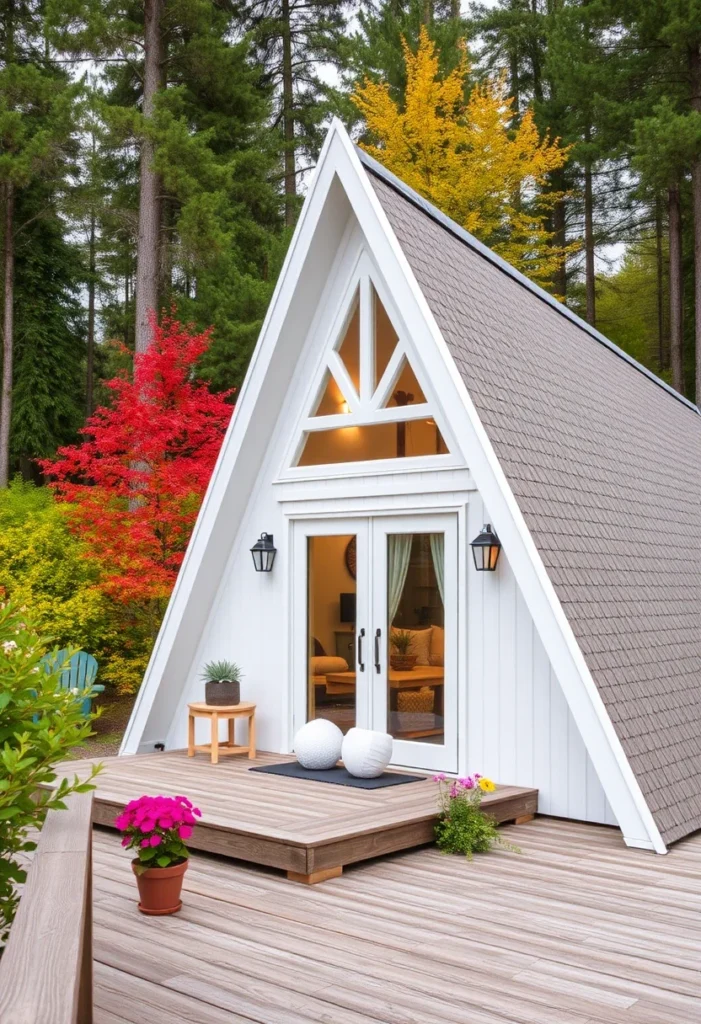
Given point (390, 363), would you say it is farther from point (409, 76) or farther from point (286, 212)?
point (286, 212)

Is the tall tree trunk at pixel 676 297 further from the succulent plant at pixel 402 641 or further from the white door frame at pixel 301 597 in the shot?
the succulent plant at pixel 402 641

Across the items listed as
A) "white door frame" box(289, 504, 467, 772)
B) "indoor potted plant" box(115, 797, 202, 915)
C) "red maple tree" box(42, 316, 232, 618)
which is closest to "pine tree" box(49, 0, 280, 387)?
"red maple tree" box(42, 316, 232, 618)

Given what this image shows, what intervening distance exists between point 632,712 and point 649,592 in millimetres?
1463

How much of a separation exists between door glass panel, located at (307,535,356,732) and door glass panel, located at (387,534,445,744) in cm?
42

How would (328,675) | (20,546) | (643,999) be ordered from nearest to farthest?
(643,999) → (328,675) → (20,546)

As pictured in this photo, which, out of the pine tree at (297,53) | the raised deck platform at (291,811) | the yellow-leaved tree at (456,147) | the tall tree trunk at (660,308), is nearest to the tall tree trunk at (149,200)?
the yellow-leaved tree at (456,147)

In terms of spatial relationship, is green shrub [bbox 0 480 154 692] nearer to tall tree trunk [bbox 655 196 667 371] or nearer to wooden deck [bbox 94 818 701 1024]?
wooden deck [bbox 94 818 701 1024]

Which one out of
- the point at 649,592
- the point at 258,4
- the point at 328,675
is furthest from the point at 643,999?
the point at 258,4

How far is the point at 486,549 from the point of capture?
662 cm

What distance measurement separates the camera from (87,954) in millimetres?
2916

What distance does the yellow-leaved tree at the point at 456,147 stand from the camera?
16.3m

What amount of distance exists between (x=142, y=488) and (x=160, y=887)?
24.1 ft

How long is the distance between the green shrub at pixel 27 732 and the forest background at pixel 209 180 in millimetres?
7522

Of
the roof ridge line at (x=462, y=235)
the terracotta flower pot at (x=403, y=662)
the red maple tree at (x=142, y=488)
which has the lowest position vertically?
the terracotta flower pot at (x=403, y=662)
